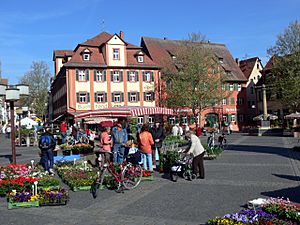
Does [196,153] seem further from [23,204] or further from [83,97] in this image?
[83,97]

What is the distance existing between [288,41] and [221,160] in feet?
91.1

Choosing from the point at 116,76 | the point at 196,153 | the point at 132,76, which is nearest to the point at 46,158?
the point at 196,153

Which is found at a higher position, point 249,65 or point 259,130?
point 249,65

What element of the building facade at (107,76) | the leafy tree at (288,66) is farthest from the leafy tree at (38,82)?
the leafy tree at (288,66)

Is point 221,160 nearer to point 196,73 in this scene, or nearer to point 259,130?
point 259,130

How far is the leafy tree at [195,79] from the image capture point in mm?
42344

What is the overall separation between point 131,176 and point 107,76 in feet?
120

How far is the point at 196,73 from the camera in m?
42.4

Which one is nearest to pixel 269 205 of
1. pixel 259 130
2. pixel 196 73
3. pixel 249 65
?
pixel 259 130

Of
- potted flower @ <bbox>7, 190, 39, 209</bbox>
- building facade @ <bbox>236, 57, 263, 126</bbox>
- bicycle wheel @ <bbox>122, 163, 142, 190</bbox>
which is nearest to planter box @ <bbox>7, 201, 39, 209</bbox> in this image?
potted flower @ <bbox>7, 190, 39, 209</bbox>

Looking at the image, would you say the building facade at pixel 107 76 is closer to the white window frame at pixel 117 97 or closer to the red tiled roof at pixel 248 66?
the white window frame at pixel 117 97

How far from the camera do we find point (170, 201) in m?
9.10

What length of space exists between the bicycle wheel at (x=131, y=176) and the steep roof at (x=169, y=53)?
36.8 metres

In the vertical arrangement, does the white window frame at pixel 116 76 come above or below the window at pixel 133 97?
above
